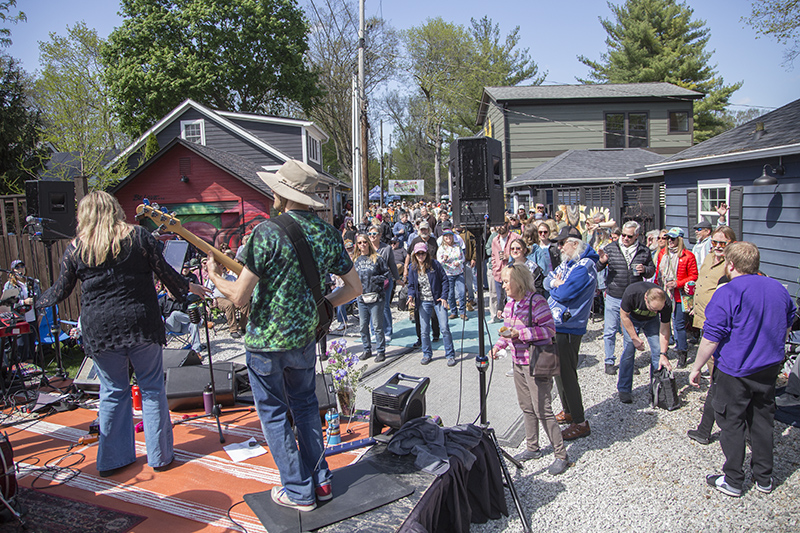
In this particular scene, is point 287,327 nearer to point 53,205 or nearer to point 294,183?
point 294,183

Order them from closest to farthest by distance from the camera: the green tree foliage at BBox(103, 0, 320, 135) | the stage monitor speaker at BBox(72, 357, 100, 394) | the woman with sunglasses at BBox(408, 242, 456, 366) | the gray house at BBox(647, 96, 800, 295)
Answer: the stage monitor speaker at BBox(72, 357, 100, 394)
the woman with sunglasses at BBox(408, 242, 456, 366)
the gray house at BBox(647, 96, 800, 295)
the green tree foliage at BBox(103, 0, 320, 135)

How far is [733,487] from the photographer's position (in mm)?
3793

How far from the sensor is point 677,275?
23.0ft

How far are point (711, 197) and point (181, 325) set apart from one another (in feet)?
34.4

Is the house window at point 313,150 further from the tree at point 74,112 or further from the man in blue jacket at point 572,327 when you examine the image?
the man in blue jacket at point 572,327

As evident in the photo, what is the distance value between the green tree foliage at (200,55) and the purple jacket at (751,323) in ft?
104

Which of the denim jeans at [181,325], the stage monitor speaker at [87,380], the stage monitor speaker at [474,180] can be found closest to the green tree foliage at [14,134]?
the denim jeans at [181,325]

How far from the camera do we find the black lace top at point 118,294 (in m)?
3.53

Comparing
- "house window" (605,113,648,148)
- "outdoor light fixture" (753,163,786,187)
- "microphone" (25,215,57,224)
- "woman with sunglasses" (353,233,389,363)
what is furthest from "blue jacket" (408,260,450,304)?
"house window" (605,113,648,148)

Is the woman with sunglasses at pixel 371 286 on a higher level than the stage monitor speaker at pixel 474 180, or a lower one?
lower

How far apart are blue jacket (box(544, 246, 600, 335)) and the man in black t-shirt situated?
0.75 m

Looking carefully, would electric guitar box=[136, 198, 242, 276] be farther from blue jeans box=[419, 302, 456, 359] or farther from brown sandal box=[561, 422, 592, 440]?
blue jeans box=[419, 302, 456, 359]

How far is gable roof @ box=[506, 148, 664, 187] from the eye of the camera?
1720 centimetres

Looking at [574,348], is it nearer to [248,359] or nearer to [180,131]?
[248,359]
